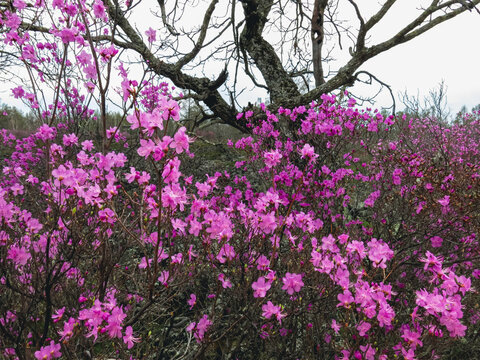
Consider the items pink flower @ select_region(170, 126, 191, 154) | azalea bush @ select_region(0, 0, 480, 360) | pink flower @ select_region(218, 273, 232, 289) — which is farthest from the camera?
pink flower @ select_region(218, 273, 232, 289)

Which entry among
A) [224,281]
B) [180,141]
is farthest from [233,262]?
[180,141]

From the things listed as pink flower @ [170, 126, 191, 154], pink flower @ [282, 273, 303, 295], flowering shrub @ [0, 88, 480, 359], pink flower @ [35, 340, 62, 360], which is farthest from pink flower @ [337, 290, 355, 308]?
pink flower @ [35, 340, 62, 360]

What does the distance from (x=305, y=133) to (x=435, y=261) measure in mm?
2154

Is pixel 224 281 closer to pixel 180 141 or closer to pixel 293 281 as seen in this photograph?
pixel 293 281

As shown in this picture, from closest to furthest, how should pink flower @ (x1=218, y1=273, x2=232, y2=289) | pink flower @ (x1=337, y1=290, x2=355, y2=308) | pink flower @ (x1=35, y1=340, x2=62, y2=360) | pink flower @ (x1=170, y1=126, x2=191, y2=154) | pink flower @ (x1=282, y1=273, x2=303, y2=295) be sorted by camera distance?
pink flower @ (x1=170, y1=126, x2=191, y2=154), pink flower @ (x1=35, y1=340, x2=62, y2=360), pink flower @ (x1=337, y1=290, x2=355, y2=308), pink flower @ (x1=282, y1=273, x2=303, y2=295), pink flower @ (x1=218, y1=273, x2=232, y2=289)

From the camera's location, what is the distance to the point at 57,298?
7.07 ft

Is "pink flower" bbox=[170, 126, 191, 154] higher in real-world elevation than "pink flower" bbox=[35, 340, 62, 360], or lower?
higher

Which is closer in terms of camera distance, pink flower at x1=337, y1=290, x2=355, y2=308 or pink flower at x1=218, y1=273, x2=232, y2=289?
pink flower at x1=337, y1=290, x2=355, y2=308

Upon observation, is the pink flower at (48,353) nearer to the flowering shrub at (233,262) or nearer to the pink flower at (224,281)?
the flowering shrub at (233,262)

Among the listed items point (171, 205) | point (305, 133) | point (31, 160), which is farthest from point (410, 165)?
point (31, 160)

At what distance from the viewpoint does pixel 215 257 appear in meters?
2.41

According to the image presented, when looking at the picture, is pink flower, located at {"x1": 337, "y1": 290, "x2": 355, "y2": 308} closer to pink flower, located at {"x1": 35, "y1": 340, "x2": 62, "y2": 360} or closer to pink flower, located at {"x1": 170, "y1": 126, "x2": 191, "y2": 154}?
pink flower, located at {"x1": 170, "y1": 126, "x2": 191, "y2": 154}

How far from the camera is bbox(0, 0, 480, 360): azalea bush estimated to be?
1.62 m

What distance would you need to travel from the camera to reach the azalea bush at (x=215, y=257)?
5.30 ft
